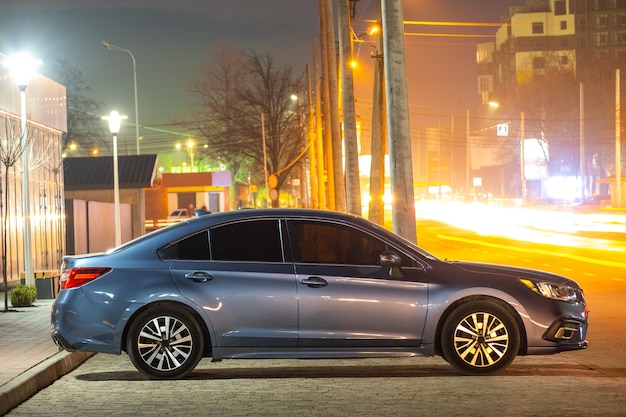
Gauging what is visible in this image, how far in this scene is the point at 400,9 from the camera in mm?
17141

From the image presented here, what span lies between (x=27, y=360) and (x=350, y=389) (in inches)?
137

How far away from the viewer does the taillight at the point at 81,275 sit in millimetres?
9852

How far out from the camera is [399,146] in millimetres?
16500

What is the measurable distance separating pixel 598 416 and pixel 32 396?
4730mm

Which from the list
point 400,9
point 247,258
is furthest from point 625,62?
point 247,258

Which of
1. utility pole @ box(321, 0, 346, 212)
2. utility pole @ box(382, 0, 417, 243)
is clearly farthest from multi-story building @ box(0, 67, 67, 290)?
utility pole @ box(382, 0, 417, 243)

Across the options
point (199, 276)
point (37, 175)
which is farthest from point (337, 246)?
point (37, 175)

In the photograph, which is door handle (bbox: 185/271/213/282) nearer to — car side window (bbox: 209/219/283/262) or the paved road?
car side window (bbox: 209/219/283/262)

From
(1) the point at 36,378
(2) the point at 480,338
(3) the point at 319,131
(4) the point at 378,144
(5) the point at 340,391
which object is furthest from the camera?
(3) the point at 319,131

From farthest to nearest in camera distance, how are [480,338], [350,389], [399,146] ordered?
[399,146]
[480,338]
[350,389]

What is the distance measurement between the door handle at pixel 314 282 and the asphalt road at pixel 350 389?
87cm

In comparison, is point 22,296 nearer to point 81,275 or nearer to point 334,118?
point 81,275

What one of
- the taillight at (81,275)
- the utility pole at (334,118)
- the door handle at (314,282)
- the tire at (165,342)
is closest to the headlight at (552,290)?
the door handle at (314,282)

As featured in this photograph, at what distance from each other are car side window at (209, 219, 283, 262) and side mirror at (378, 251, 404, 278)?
0.96m
